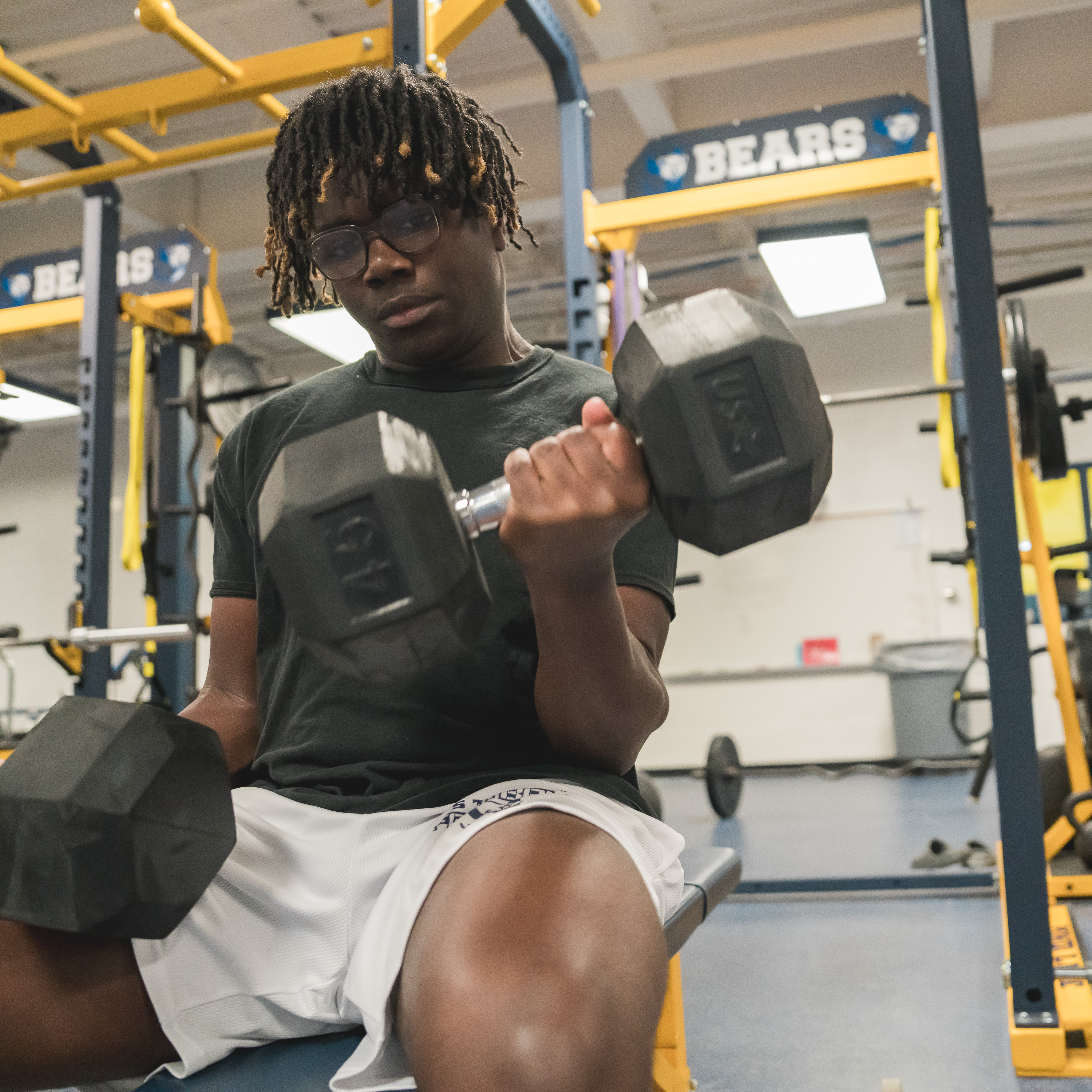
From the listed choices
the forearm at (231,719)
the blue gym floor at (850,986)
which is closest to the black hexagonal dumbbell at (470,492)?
the forearm at (231,719)

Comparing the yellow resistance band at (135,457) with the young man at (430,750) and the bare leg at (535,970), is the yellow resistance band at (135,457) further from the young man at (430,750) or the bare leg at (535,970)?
the bare leg at (535,970)

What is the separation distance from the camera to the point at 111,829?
0.83 metres

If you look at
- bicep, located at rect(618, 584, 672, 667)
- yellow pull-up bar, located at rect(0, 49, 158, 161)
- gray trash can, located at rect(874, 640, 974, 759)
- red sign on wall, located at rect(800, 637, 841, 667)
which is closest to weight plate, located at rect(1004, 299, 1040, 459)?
bicep, located at rect(618, 584, 672, 667)

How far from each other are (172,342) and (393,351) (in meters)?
3.29

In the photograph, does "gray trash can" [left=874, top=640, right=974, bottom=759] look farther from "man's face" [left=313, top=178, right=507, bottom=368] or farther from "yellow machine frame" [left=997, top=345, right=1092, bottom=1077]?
"man's face" [left=313, top=178, right=507, bottom=368]

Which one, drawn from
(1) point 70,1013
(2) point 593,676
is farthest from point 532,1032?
(1) point 70,1013

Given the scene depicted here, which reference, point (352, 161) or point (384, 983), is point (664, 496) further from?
point (352, 161)

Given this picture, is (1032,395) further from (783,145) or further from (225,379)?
(225,379)

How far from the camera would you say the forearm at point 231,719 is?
111 cm

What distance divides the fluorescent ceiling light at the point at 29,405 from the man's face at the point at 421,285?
344cm

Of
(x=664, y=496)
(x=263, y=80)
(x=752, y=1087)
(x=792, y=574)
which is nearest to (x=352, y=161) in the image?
(x=664, y=496)

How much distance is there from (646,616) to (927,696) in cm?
629

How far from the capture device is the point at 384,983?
76 centimetres

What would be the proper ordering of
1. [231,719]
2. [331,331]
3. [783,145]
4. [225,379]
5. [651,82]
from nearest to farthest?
[231,719]
[783,145]
[225,379]
[331,331]
[651,82]
